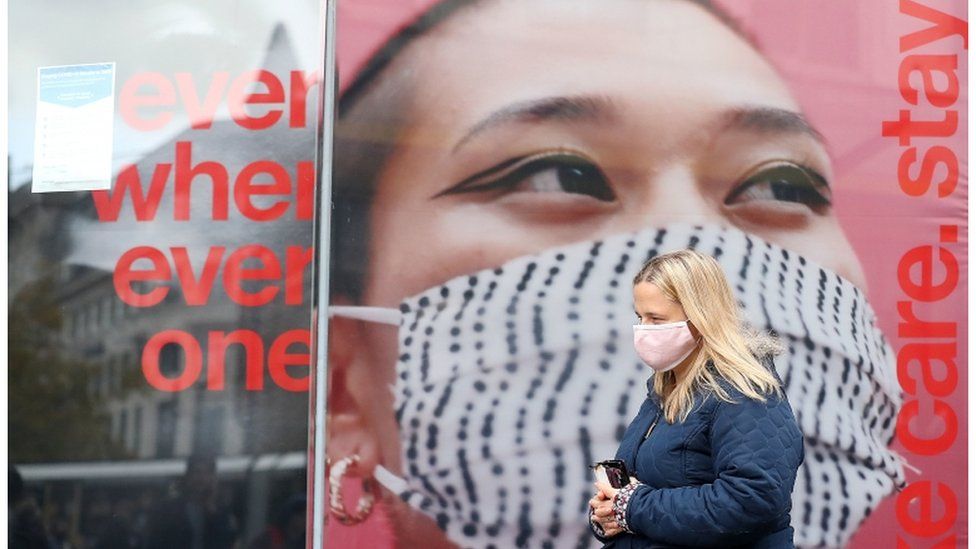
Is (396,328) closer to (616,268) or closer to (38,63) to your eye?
(616,268)

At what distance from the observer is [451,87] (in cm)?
383

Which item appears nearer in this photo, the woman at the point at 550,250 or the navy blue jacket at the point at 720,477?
the navy blue jacket at the point at 720,477

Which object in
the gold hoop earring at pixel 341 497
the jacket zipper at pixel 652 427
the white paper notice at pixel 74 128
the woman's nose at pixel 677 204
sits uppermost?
the white paper notice at pixel 74 128

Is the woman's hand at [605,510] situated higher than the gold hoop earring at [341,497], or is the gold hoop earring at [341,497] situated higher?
the woman's hand at [605,510]

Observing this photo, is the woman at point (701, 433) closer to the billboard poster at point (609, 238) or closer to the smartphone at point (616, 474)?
the smartphone at point (616, 474)

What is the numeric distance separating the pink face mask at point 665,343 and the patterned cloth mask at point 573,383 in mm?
1301

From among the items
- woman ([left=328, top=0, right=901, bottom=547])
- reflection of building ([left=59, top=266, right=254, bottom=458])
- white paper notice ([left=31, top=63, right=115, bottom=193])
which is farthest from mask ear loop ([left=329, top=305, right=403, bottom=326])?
white paper notice ([left=31, top=63, right=115, bottom=193])

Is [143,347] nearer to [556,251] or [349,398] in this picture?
[349,398]

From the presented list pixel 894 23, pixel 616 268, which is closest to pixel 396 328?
pixel 616 268

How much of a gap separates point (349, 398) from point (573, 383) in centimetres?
72

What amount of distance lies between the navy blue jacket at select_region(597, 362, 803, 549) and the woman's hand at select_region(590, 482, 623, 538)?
0.19 ft

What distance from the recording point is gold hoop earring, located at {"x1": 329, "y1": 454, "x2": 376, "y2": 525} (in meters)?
3.80

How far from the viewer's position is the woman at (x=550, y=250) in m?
3.74

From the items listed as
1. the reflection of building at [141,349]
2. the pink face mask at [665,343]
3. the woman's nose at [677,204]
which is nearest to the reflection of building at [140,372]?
the reflection of building at [141,349]
